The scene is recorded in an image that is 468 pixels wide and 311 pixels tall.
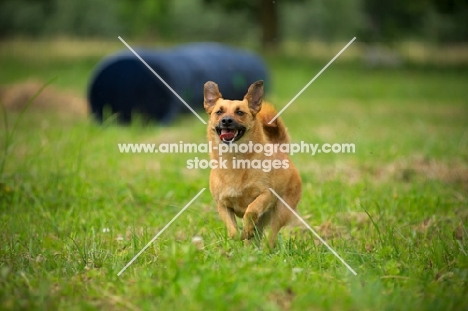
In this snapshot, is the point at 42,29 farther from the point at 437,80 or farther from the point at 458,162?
the point at 458,162

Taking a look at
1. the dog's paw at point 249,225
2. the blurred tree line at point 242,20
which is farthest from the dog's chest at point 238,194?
the blurred tree line at point 242,20

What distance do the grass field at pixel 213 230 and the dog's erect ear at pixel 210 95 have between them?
96 cm

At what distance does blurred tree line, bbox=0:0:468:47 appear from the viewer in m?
28.3

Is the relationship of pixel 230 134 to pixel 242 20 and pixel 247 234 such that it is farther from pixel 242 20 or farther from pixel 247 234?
pixel 242 20

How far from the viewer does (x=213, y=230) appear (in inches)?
203

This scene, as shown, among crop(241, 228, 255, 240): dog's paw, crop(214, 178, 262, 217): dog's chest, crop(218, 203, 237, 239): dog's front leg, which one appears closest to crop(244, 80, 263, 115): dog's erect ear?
crop(214, 178, 262, 217): dog's chest

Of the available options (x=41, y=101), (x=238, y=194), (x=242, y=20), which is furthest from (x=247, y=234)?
(x=242, y=20)

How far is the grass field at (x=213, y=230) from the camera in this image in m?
3.89

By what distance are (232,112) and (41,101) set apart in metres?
11.0

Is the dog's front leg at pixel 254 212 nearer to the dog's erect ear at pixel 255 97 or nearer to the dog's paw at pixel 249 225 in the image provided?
the dog's paw at pixel 249 225

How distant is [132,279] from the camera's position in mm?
4227

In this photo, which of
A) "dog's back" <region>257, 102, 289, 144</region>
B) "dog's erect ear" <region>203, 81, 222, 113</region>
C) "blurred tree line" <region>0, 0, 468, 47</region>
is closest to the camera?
"dog's erect ear" <region>203, 81, 222, 113</region>

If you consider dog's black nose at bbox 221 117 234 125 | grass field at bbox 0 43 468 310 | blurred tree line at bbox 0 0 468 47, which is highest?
blurred tree line at bbox 0 0 468 47

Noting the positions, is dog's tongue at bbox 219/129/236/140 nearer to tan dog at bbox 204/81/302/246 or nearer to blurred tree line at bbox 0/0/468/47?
tan dog at bbox 204/81/302/246
